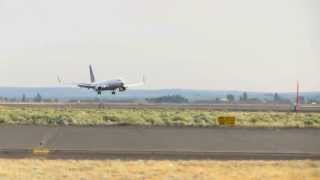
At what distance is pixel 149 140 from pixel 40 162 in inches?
513

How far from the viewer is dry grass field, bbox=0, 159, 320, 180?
754 inches

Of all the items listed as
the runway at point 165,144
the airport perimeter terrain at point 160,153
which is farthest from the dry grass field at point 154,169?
the runway at point 165,144

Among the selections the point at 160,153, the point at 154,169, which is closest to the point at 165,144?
the point at 160,153

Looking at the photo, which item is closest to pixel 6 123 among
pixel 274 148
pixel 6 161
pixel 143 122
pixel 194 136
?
pixel 143 122

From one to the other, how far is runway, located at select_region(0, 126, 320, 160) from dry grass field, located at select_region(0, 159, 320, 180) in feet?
7.93

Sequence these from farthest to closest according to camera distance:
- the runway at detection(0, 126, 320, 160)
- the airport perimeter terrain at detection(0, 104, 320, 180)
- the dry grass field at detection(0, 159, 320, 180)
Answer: the runway at detection(0, 126, 320, 160) → the airport perimeter terrain at detection(0, 104, 320, 180) → the dry grass field at detection(0, 159, 320, 180)

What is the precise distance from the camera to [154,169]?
2064 centimetres

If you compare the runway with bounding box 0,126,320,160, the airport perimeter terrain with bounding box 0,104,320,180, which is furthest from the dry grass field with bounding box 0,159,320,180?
the runway with bounding box 0,126,320,160

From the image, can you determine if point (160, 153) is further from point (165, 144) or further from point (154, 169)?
point (154, 169)

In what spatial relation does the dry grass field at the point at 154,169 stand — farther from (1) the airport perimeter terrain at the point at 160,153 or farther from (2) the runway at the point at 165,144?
(2) the runway at the point at 165,144

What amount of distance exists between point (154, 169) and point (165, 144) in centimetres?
1143

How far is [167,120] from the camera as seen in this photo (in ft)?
177

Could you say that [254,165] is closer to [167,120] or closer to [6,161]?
[6,161]

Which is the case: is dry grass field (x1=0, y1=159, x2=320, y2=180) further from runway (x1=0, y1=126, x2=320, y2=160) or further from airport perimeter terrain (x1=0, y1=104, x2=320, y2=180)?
runway (x1=0, y1=126, x2=320, y2=160)
